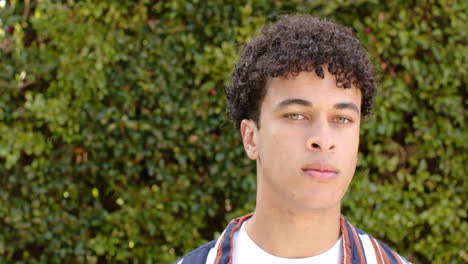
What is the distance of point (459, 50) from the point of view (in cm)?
355

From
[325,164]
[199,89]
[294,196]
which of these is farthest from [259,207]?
[199,89]

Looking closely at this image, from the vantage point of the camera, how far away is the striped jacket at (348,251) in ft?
6.97

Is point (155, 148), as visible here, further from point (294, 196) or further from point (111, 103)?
point (294, 196)

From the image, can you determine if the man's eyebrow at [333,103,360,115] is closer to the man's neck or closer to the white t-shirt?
the man's neck

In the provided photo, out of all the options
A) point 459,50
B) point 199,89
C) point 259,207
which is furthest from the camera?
point 199,89

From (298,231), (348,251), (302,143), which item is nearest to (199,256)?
(298,231)

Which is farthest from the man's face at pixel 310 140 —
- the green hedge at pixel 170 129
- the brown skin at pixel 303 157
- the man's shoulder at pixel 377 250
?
the green hedge at pixel 170 129

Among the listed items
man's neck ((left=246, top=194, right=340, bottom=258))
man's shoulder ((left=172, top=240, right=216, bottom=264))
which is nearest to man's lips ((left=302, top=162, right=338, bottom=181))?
man's neck ((left=246, top=194, right=340, bottom=258))

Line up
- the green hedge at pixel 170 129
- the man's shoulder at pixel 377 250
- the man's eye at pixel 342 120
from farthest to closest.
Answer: the green hedge at pixel 170 129, the man's shoulder at pixel 377 250, the man's eye at pixel 342 120

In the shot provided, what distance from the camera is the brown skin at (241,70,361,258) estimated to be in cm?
195

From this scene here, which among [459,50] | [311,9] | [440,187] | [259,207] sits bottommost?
[440,187]

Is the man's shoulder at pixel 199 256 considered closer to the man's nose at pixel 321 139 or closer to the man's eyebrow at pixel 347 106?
the man's nose at pixel 321 139

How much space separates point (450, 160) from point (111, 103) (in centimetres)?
222

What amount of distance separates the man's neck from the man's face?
0.16 ft
